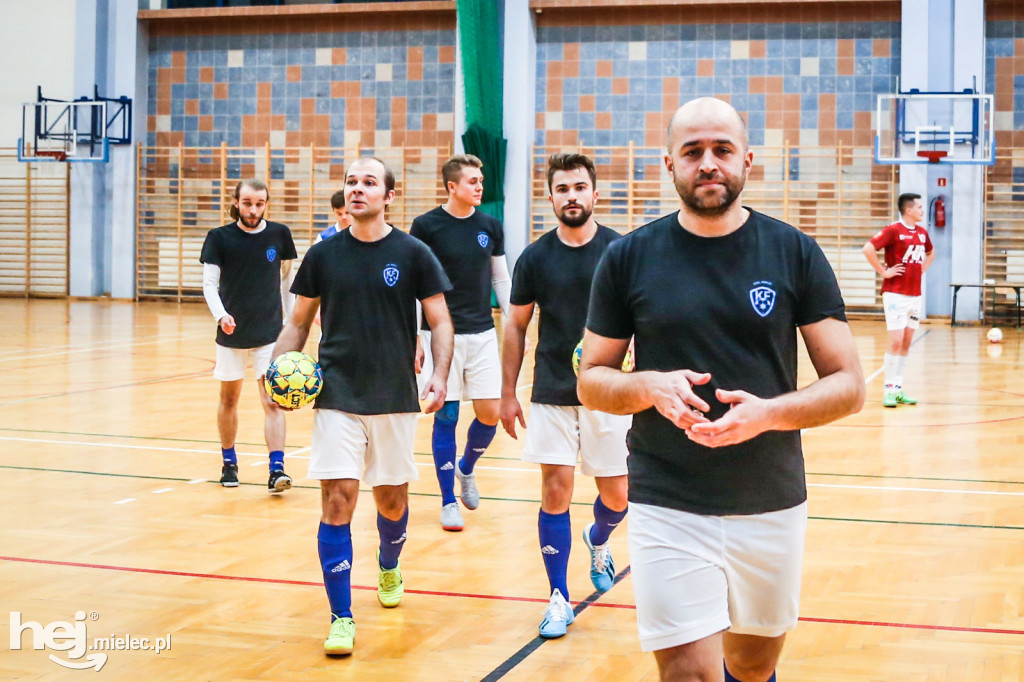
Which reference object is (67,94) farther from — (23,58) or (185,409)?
(185,409)

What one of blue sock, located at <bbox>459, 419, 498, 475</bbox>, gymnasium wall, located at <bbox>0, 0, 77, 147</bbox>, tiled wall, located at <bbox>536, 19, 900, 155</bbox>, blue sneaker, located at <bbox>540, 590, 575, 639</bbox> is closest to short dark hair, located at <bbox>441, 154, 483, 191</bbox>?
blue sock, located at <bbox>459, 419, 498, 475</bbox>

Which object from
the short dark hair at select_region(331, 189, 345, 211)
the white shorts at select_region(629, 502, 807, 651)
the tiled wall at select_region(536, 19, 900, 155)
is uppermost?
the tiled wall at select_region(536, 19, 900, 155)

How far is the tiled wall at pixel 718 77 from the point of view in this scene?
21.5 metres

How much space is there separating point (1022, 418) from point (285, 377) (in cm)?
783

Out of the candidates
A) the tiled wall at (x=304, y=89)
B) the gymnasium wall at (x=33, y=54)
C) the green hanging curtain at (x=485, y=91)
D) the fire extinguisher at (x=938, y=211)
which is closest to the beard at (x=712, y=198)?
the green hanging curtain at (x=485, y=91)

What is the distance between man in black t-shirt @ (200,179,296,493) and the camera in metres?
7.25

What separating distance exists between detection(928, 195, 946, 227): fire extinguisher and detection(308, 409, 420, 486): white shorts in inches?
714

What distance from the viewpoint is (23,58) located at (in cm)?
2488

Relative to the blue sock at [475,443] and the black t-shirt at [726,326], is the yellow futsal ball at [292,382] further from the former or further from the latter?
the blue sock at [475,443]

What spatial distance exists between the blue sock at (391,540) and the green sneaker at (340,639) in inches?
21.7

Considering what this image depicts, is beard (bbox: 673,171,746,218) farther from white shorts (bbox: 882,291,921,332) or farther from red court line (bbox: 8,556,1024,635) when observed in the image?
white shorts (bbox: 882,291,921,332)

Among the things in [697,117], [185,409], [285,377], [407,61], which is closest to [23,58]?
[407,61]

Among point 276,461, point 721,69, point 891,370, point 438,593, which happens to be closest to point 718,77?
point 721,69

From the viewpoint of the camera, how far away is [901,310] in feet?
36.4
